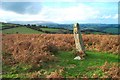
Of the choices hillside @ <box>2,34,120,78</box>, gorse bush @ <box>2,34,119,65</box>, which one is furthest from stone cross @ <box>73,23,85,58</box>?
gorse bush @ <box>2,34,119,65</box>

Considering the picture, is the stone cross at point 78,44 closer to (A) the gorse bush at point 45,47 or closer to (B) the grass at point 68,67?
(B) the grass at point 68,67

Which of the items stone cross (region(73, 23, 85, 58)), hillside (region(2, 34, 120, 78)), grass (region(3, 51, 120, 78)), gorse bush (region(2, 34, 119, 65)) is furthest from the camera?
stone cross (region(73, 23, 85, 58))

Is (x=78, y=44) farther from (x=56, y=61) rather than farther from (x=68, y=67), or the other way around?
(x=68, y=67)

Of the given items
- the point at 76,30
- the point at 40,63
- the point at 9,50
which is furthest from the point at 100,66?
the point at 9,50

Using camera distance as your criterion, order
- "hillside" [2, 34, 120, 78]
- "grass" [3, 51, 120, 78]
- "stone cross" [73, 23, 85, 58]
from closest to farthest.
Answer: "hillside" [2, 34, 120, 78] < "grass" [3, 51, 120, 78] < "stone cross" [73, 23, 85, 58]

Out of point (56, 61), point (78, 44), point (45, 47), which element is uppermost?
point (78, 44)

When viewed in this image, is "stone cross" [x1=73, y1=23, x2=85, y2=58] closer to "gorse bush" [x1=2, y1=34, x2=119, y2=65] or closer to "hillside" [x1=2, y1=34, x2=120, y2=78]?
"hillside" [x1=2, y1=34, x2=120, y2=78]

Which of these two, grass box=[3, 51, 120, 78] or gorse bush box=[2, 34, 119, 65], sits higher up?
gorse bush box=[2, 34, 119, 65]

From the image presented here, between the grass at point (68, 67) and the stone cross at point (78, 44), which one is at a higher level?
the stone cross at point (78, 44)

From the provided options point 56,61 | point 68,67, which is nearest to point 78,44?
point 56,61

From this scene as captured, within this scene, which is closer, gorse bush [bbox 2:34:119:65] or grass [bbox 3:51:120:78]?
grass [bbox 3:51:120:78]

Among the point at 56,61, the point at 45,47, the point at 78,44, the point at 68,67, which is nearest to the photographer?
the point at 68,67

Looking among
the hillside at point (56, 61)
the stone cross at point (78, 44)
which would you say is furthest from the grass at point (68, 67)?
the stone cross at point (78, 44)

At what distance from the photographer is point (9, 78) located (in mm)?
15500
